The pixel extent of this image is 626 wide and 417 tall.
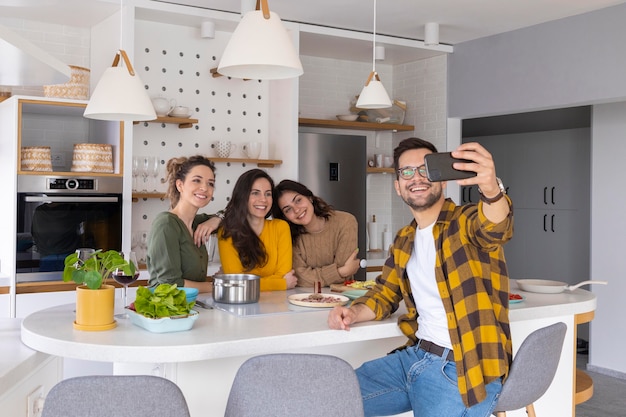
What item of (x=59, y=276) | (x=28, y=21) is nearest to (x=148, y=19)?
(x=28, y=21)

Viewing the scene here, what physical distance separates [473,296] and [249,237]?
1.47 metres

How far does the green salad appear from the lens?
2.44 metres

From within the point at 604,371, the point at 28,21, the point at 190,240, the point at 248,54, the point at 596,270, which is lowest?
the point at 604,371

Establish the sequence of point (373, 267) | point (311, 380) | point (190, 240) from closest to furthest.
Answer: point (311, 380), point (190, 240), point (373, 267)

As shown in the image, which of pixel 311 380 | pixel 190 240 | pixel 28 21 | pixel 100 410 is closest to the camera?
pixel 100 410

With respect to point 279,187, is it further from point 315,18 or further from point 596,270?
point 596,270

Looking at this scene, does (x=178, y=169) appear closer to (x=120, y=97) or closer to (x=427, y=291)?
(x=120, y=97)

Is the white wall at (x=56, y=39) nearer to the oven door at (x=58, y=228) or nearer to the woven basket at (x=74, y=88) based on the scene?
the woven basket at (x=74, y=88)

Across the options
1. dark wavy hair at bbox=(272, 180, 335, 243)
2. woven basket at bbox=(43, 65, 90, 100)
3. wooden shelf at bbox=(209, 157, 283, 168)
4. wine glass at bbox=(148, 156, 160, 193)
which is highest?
woven basket at bbox=(43, 65, 90, 100)

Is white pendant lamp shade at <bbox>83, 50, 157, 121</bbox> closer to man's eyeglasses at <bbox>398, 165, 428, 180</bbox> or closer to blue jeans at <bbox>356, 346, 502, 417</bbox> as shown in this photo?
man's eyeglasses at <bbox>398, 165, 428, 180</bbox>

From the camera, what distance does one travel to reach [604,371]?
20.3 feet

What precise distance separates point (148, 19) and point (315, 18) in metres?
1.23

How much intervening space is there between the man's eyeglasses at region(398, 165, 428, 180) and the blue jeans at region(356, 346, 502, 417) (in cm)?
61

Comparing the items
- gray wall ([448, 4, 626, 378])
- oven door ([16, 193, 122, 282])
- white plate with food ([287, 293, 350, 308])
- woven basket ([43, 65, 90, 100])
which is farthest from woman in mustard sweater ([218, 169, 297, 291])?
gray wall ([448, 4, 626, 378])
